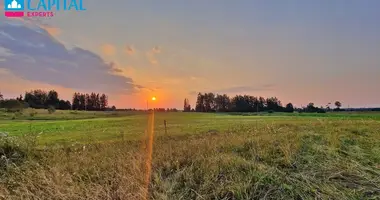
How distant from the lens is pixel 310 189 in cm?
471

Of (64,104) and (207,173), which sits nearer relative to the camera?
(207,173)

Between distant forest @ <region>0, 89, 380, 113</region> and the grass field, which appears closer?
the grass field

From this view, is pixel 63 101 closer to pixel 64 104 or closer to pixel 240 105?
pixel 64 104

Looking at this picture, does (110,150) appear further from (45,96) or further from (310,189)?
(45,96)

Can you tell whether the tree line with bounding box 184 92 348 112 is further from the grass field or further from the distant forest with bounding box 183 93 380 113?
the grass field

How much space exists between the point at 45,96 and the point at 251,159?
87.6m

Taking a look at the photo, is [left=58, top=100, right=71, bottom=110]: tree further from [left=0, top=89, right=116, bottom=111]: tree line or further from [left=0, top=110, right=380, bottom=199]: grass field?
[left=0, top=110, right=380, bottom=199]: grass field

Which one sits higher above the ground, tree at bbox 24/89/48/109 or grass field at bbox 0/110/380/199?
tree at bbox 24/89/48/109

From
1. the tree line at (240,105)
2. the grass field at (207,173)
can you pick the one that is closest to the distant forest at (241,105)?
the tree line at (240,105)

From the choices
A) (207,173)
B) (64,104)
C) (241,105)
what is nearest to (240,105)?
(241,105)

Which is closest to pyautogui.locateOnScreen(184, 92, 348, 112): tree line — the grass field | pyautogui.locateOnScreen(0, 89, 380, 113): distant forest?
pyautogui.locateOnScreen(0, 89, 380, 113): distant forest

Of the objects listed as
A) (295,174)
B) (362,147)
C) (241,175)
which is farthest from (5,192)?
(362,147)

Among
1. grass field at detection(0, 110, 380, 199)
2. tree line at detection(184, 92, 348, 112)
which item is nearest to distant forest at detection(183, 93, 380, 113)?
tree line at detection(184, 92, 348, 112)

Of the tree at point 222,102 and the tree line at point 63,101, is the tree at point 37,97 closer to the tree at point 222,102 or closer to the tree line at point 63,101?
the tree line at point 63,101
